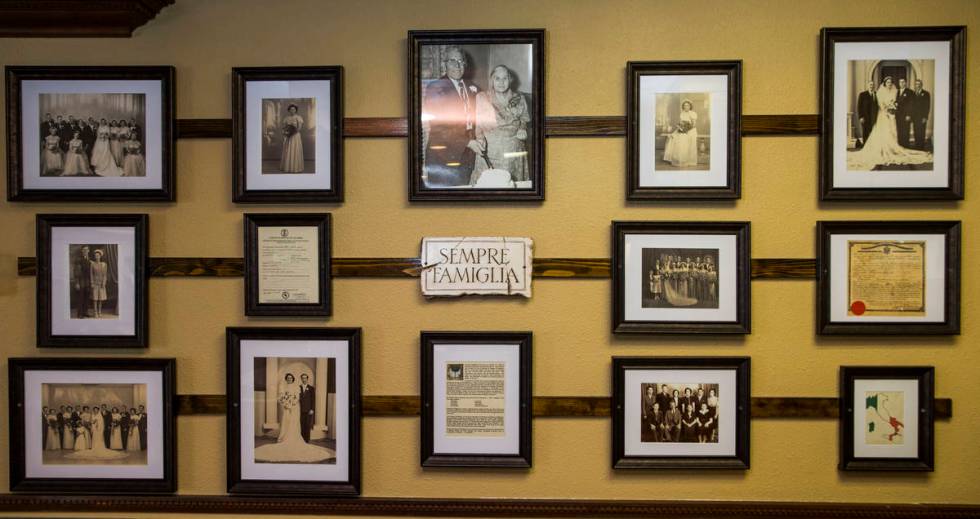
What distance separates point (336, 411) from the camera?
2400mm

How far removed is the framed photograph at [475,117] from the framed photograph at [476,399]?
1.65 ft

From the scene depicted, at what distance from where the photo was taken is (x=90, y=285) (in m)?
2.40

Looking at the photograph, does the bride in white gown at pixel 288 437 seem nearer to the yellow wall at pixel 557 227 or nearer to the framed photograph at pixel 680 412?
the yellow wall at pixel 557 227

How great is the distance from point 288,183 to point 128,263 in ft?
2.06

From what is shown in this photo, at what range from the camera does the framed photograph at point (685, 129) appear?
91.5 inches

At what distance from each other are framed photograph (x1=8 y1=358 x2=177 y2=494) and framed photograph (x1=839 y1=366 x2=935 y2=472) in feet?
7.65

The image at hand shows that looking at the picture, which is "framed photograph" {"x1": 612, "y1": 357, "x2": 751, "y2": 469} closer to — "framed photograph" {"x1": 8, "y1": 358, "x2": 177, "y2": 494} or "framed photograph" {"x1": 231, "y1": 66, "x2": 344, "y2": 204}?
"framed photograph" {"x1": 231, "y1": 66, "x2": 344, "y2": 204}

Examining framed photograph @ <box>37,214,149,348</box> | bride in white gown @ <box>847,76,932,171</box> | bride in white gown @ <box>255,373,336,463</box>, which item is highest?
bride in white gown @ <box>847,76,932,171</box>

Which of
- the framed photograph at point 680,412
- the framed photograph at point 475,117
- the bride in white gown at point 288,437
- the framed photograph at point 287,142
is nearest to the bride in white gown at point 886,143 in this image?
the framed photograph at point 680,412

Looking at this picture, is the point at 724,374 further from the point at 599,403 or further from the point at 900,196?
the point at 900,196

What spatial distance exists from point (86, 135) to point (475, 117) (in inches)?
53.3

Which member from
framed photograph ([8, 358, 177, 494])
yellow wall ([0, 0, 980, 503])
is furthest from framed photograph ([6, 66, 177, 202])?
framed photograph ([8, 358, 177, 494])

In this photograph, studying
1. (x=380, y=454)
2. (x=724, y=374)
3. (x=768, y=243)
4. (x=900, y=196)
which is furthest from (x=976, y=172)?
(x=380, y=454)

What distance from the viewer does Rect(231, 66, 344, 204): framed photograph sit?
7.77 ft
